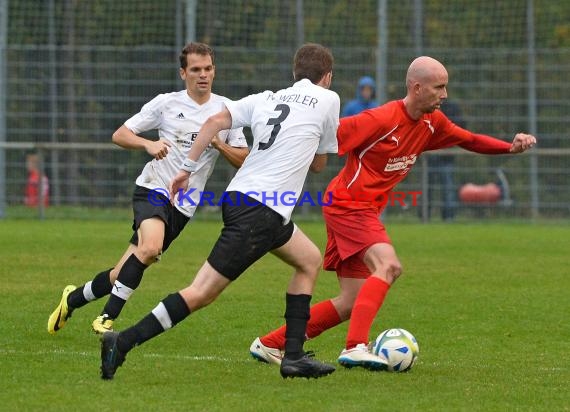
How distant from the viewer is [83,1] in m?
19.6

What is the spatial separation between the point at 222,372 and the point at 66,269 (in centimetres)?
560

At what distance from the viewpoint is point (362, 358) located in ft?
23.7

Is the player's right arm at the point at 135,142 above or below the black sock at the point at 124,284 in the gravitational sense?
above

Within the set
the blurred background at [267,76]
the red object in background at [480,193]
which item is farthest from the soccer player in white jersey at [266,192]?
the red object in background at [480,193]

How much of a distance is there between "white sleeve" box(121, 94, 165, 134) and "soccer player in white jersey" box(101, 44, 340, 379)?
6.21 ft

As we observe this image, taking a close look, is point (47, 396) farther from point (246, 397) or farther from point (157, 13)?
point (157, 13)

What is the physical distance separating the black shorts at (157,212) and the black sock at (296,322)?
5.31 feet

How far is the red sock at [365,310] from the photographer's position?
7.28 meters

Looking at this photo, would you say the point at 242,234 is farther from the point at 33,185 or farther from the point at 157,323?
the point at 33,185

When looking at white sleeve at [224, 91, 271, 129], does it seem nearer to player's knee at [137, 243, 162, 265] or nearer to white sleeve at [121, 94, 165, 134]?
player's knee at [137, 243, 162, 265]

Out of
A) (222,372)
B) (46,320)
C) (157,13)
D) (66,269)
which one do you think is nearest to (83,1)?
(157,13)

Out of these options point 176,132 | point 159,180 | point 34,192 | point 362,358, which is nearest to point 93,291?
point 159,180

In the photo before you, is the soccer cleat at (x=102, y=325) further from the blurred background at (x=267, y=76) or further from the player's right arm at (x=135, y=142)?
the blurred background at (x=267, y=76)

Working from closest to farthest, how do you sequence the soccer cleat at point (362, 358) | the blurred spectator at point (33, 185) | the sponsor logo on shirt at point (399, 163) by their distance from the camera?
the soccer cleat at point (362, 358) < the sponsor logo on shirt at point (399, 163) < the blurred spectator at point (33, 185)
